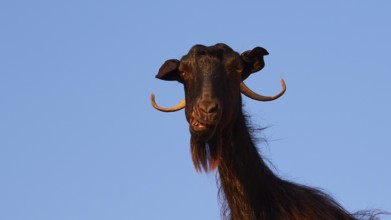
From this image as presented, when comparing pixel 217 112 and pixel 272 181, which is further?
pixel 272 181

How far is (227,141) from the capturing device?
589 inches

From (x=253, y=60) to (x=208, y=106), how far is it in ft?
5.78

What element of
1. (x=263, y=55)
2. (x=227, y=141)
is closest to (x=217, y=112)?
(x=227, y=141)

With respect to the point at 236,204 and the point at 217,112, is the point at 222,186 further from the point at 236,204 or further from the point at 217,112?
the point at 217,112

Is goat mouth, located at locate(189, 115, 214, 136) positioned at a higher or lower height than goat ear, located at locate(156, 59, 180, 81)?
lower

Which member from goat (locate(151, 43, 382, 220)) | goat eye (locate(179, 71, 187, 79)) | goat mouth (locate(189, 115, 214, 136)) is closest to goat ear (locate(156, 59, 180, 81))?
goat (locate(151, 43, 382, 220))

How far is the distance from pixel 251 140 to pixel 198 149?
88cm

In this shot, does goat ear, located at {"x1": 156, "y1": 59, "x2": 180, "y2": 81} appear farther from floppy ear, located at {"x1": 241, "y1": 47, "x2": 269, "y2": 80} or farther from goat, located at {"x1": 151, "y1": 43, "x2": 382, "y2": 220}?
floppy ear, located at {"x1": 241, "y1": 47, "x2": 269, "y2": 80}

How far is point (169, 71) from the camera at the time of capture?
15477mm

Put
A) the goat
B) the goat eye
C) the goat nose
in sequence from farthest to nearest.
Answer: the goat eye, the goat, the goat nose

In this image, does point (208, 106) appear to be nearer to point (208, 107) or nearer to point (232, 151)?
point (208, 107)

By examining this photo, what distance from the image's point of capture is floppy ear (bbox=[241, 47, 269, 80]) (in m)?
15.6

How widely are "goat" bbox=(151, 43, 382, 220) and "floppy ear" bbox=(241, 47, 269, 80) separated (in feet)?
0.27

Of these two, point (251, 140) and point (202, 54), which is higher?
point (202, 54)
